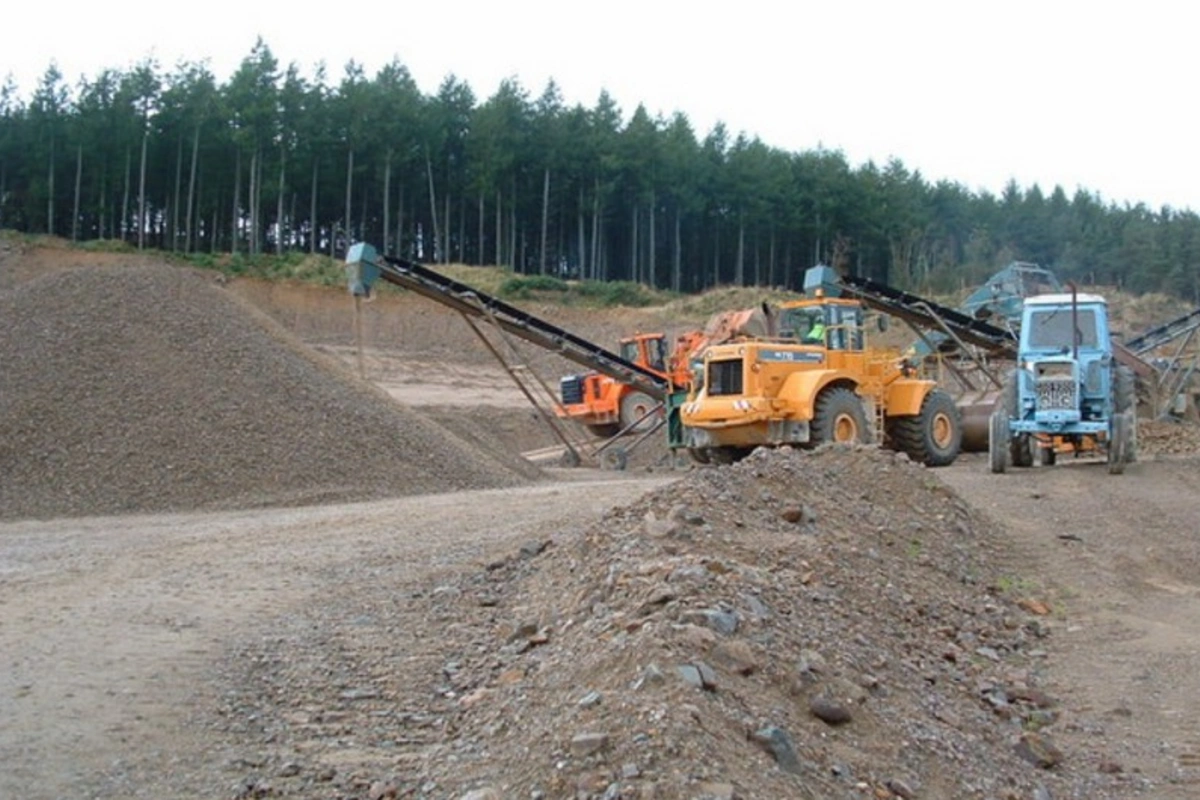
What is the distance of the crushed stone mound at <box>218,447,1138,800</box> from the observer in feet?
15.2

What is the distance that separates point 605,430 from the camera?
27.6 m

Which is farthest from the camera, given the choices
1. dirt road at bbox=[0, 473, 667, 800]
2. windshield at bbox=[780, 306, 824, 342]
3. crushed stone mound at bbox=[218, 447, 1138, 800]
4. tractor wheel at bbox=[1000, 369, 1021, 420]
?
windshield at bbox=[780, 306, 824, 342]

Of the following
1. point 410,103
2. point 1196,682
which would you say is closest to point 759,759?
point 1196,682

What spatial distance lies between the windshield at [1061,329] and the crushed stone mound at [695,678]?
9.63m

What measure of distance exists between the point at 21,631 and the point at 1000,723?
5.65m

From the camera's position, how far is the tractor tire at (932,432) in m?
19.9

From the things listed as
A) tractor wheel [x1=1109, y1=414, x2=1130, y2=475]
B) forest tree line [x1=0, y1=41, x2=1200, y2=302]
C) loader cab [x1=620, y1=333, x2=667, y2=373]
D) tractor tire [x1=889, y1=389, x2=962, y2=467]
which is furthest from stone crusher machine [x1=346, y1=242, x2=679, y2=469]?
forest tree line [x1=0, y1=41, x2=1200, y2=302]

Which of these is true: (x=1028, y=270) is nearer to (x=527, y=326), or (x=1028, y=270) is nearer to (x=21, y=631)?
(x=527, y=326)

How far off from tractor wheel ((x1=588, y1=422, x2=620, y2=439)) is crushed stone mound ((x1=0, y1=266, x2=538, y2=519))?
22.6 ft

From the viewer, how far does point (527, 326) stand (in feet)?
75.1

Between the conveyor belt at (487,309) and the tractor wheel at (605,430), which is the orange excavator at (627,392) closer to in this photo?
the tractor wheel at (605,430)

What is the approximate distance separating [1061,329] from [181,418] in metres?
12.4

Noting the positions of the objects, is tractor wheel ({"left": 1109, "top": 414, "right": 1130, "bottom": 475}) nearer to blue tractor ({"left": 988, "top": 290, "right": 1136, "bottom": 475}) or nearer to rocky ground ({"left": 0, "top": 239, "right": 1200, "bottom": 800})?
blue tractor ({"left": 988, "top": 290, "right": 1136, "bottom": 475})

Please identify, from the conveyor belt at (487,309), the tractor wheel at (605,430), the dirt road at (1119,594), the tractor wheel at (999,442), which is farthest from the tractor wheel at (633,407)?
the dirt road at (1119,594)
